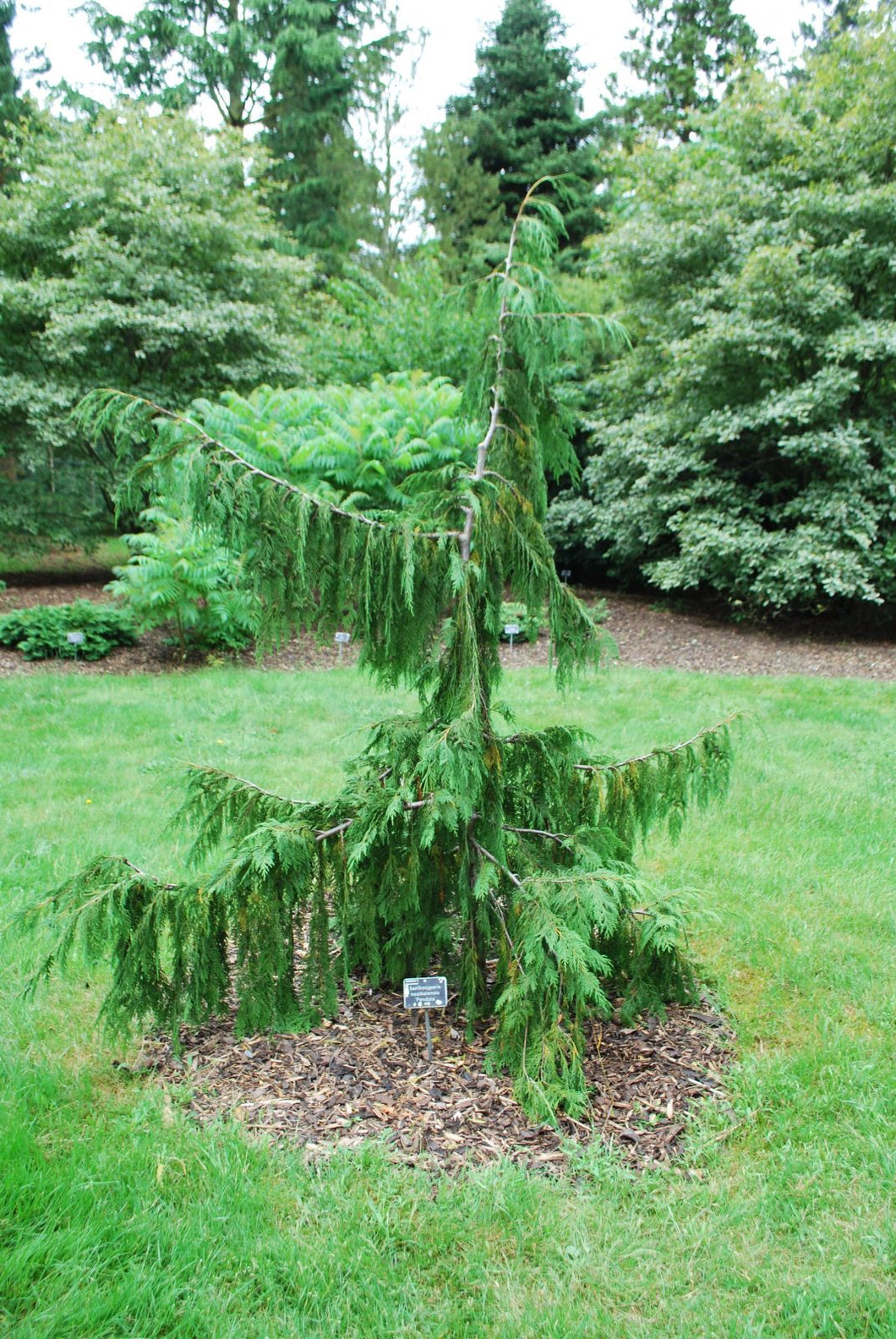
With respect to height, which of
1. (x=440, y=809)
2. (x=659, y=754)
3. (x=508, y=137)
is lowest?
(x=440, y=809)

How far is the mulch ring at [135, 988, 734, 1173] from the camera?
2621 millimetres

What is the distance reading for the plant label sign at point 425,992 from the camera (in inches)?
114

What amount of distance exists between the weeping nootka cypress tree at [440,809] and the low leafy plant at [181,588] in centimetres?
582

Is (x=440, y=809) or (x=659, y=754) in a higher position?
(x=659, y=754)

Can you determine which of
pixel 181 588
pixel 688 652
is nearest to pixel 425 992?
pixel 181 588

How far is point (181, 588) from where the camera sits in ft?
29.4

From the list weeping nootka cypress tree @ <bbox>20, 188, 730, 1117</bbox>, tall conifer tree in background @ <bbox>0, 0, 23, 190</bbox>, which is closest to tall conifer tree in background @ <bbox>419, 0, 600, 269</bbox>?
tall conifer tree in background @ <bbox>0, 0, 23, 190</bbox>

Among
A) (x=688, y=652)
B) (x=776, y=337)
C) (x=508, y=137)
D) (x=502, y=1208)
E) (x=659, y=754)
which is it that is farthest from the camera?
(x=508, y=137)

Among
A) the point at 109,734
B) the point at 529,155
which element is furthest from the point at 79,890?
the point at 529,155

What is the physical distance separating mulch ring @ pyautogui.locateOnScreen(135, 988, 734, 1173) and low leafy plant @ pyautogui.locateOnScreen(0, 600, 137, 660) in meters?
7.18

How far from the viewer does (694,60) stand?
20266 millimetres

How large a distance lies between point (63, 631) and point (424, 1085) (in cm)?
810

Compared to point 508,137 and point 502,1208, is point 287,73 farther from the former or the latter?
point 502,1208

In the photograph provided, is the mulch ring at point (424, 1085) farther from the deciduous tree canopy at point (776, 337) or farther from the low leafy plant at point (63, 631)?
the deciduous tree canopy at point (776, 337)
